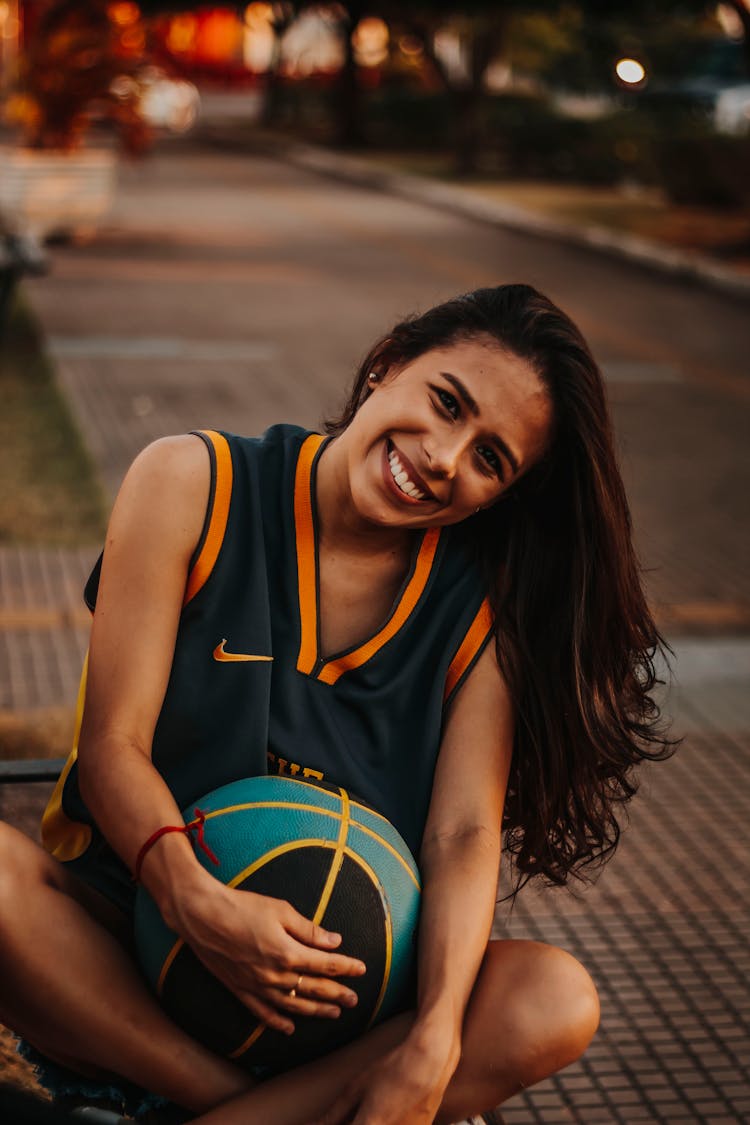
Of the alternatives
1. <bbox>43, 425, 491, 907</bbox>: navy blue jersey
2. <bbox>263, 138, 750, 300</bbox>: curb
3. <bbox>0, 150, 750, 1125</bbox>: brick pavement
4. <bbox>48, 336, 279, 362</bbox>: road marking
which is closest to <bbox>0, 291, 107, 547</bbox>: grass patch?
<bbox>0, 150, 750, 1125</bbox>: brick pavement

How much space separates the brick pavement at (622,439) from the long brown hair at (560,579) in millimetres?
835

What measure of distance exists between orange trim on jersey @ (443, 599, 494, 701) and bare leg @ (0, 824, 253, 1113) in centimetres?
68

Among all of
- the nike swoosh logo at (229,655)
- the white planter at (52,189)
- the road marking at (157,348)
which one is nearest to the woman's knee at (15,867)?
the nike swoosh logo at (229,655)

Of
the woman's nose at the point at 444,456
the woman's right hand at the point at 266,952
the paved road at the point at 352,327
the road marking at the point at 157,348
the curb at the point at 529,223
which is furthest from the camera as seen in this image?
the curb at the point at 529,223

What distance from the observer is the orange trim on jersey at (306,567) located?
2576 mm

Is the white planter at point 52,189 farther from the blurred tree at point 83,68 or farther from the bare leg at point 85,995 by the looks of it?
the bare leg at point 85,995

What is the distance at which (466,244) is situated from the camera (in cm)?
1925

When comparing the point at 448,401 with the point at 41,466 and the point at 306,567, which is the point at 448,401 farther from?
the point at 41,466

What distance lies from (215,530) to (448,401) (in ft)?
1.37

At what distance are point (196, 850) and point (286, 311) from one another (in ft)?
38.5

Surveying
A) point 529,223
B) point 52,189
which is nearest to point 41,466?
point 52,189

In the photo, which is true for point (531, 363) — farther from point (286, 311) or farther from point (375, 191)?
point (375, 191)

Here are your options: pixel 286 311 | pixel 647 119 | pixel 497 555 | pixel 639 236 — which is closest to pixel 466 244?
pixel 639 236

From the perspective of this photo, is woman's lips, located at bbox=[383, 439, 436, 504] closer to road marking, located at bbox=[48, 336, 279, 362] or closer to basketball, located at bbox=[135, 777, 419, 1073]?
basketball, located at bbox=[135, 777, 419, 1073]
